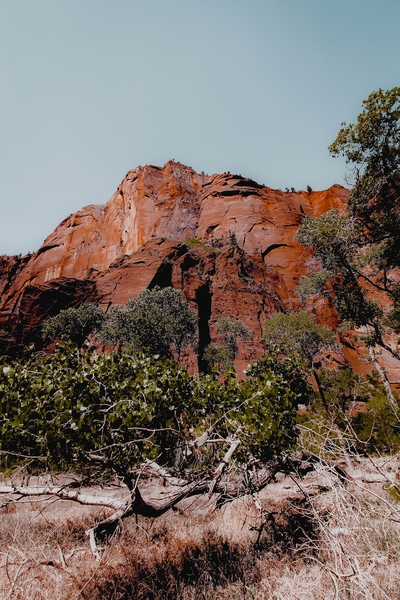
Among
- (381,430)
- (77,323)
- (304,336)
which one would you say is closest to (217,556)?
(381,430)

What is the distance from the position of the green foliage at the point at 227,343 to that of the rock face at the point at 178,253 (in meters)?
1.88

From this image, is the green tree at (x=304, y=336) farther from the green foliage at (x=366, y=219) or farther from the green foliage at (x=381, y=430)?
the green foliage at (x=381, y=430)

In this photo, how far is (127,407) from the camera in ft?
20.4

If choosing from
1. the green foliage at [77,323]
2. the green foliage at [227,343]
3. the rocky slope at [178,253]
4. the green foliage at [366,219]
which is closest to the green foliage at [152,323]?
the green foliage at [77,323]

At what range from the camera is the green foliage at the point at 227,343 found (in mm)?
→ 36406

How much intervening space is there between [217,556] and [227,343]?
108 ft

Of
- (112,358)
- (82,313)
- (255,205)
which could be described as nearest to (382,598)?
(112,358)

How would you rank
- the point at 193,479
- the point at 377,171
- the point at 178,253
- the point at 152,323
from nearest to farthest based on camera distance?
the point at 193,479 < the point at 377,171 < the point at 152,323 < the point at 178,253

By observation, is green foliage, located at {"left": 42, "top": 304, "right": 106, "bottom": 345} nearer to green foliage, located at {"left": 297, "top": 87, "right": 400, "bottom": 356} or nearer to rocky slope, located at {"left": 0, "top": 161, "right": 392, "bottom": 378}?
rocky slope, located at {"left": 0, "top": 161, "right": 392, "bottom": 378}

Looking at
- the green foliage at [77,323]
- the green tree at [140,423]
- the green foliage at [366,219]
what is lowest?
the green tree at [140,423]

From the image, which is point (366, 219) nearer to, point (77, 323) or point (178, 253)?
point (77, 323)

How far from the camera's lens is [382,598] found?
150 inches

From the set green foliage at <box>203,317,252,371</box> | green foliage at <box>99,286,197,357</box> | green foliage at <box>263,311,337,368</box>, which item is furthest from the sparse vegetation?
green foliage at <box>203,317,252,371</box>

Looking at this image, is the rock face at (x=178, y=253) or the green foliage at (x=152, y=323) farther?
the rock face at (x=178, y=253)
